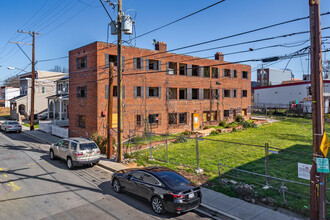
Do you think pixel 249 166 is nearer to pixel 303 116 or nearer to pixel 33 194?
pixel 33 194

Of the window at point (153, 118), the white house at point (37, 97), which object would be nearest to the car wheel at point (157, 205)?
the window at point (153, 118)

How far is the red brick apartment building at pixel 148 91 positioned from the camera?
22.4 m

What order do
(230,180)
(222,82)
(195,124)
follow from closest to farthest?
(230,180) < (195,124) < (222,82)

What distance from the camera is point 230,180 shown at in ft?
37.6

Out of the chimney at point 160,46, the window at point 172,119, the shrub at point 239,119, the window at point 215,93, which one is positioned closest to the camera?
the chimney at point 160,46

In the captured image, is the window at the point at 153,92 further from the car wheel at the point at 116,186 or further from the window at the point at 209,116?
the car wheel at the point at 116,186

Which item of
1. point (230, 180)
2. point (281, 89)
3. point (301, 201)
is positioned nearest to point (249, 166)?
point (230, 180)

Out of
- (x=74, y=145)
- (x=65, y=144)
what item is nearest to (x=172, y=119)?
(x=65, y=144)

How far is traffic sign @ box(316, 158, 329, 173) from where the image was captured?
693cm

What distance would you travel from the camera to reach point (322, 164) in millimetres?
7000

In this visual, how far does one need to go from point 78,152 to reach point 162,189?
7.51 metres

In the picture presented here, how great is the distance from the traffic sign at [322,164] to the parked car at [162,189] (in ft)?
13.0

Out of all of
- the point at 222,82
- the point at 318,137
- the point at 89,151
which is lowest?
the point at 89,151

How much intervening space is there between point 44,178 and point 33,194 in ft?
7.63
